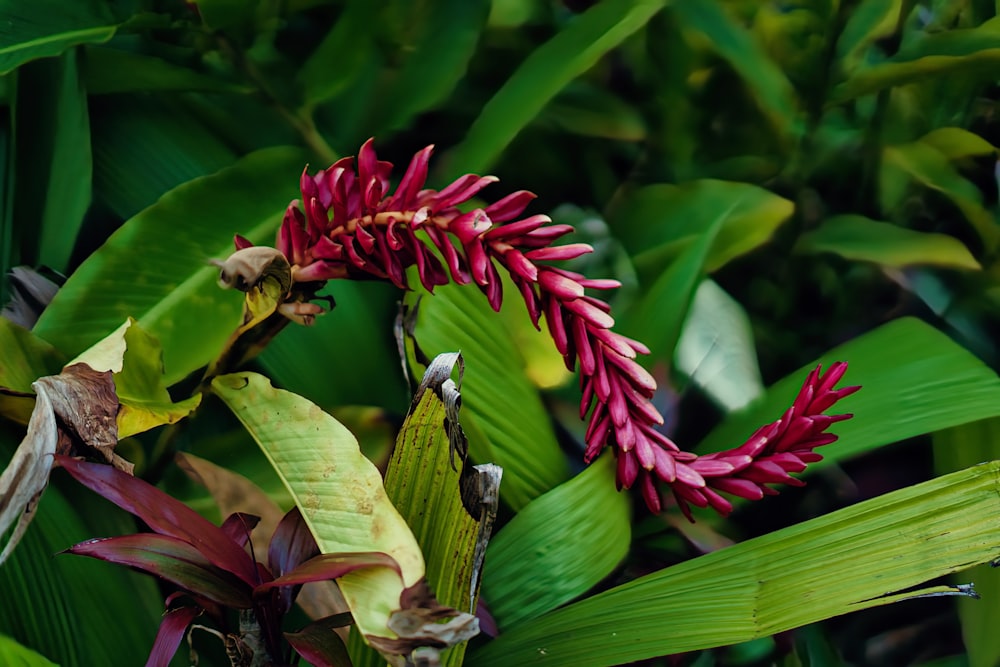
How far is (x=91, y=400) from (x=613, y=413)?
28 centimetres

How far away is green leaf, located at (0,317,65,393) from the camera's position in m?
0.52

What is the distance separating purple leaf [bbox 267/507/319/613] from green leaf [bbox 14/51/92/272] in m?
0.33

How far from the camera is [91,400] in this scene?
47 centimetres

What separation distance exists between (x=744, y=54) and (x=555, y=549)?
0.50m

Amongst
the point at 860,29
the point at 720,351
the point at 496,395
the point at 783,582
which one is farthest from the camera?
the point at 860,29

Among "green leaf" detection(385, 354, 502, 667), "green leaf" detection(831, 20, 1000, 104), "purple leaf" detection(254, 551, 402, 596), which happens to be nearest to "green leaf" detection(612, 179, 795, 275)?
"green leaf" detection(831, 20, 1000, 104)

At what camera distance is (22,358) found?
54cm

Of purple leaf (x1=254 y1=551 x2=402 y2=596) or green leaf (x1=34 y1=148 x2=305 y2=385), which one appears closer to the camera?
purple leaf (x1=254 y1=551 x2=402 y2=596)

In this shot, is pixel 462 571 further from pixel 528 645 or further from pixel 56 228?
pixel 56 228

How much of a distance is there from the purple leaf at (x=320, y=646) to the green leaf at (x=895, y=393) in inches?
13.0

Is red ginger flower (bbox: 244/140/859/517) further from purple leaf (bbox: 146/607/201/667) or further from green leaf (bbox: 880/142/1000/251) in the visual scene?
green leaf (bbox: 880/142/1000/251)

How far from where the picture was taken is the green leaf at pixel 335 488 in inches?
15.4

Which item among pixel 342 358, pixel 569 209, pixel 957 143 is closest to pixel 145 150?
pixel 342 358

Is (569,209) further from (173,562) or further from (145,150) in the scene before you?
(173,562)
